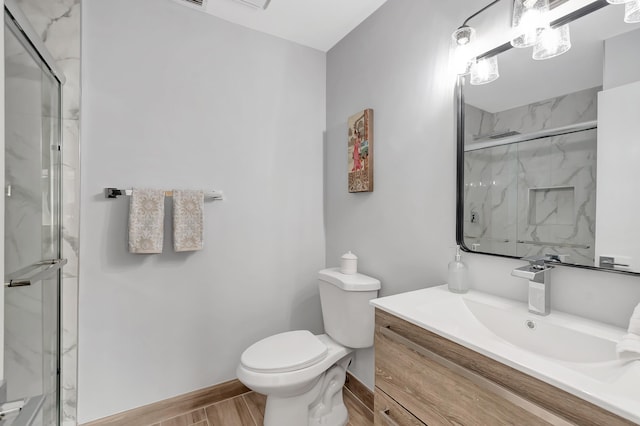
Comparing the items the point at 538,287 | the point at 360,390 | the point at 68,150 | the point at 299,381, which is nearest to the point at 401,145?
the point at 538,287

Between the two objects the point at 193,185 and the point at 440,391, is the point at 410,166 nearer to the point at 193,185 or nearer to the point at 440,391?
the point at 440,391

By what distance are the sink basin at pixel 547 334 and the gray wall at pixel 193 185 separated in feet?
4.15

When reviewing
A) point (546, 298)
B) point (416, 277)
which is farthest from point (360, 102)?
point (546, 298)

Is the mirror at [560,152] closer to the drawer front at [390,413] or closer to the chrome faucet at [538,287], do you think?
the chrome faucet at [538,287]

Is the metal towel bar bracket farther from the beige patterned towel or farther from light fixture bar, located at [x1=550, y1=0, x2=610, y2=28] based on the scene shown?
light fixture bar, located at [x1=550, y1=0, x2=610, y2=28]

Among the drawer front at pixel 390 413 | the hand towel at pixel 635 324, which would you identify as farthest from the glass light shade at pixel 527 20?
the drawer front at pixel 390 413

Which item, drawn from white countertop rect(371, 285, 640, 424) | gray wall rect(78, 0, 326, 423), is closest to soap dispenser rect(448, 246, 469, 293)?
white countertop rect(371, 285, 640, 424)

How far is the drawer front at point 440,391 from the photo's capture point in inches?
26.2

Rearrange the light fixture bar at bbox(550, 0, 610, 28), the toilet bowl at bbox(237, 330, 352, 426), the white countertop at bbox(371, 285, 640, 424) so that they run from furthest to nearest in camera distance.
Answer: the toilet bowl at bbox(237, 330, 352, 426) < the light fixture bar at bbox(550, 0, 610, 28) < the white countertop at bbox(371, 285, 640, 424)

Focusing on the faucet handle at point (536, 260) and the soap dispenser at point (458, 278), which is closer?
the faucet handle at point (536, 260)

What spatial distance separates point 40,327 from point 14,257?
42 cm

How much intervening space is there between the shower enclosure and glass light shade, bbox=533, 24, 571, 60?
5.42ft

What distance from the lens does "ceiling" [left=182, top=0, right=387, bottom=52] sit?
1.66 meters

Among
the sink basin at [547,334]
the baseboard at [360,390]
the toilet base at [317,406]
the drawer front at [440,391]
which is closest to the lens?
the drawer front at [440,391]
